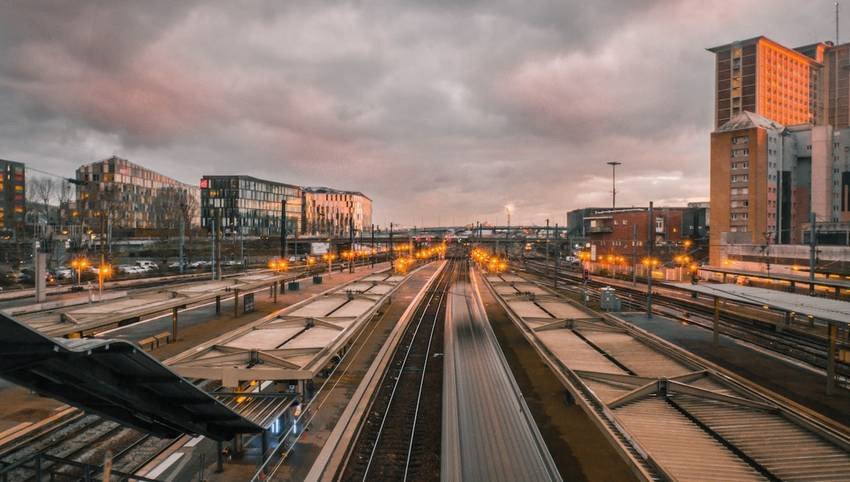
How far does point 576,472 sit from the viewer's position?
10.9 metres

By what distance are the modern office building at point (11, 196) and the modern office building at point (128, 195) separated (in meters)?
12.8

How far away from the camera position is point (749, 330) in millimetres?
26016

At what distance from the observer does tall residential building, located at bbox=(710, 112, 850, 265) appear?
2459 inches

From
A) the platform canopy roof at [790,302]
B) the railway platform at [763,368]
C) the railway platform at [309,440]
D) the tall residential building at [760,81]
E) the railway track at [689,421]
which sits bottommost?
the railway platform at [309,440]

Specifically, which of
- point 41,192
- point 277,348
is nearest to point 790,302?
point 277,348

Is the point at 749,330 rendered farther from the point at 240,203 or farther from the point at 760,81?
the point at 240,203

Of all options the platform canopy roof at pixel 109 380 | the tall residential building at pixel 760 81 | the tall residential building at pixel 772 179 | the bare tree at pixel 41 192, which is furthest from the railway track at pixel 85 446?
the tall residential building at pixel 760 81

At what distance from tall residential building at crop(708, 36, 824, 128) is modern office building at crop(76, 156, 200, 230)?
391ft

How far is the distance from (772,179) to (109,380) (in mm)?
81260

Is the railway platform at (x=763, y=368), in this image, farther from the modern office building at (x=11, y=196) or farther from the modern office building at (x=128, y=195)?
the modern office building at (x=11, y=196)

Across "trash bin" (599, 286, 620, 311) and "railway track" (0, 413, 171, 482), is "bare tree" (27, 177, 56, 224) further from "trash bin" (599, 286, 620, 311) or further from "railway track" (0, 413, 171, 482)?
"trash bin" (599, 286, 620, 311)

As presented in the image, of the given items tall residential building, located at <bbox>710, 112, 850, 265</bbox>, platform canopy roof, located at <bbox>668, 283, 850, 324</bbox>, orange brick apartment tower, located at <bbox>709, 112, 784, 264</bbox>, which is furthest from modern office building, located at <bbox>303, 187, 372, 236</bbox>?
platform canopy roof, located at <bbox>668, 283, 850, 324</bbox>

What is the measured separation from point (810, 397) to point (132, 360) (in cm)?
2111

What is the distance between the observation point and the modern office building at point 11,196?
315ft
